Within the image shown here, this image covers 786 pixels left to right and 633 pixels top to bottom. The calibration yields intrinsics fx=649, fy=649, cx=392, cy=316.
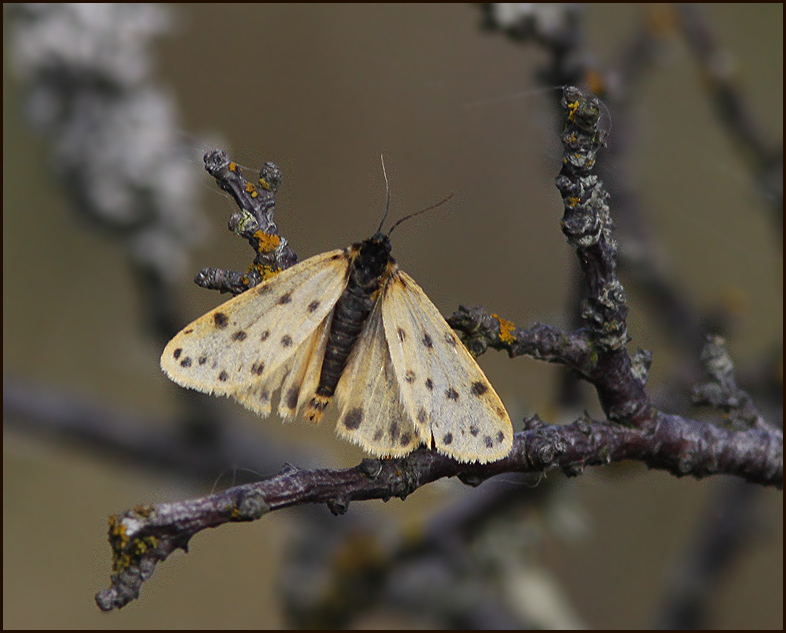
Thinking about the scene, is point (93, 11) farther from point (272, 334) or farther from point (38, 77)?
point (272, 334)

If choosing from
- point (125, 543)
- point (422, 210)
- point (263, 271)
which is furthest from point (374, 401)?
point (125, 543)

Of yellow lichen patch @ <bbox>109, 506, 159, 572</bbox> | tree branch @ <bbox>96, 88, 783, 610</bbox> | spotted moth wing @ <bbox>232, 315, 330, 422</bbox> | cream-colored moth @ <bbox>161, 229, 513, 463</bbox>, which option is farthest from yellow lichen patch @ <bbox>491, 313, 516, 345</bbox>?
yellow lichen patch @ <bbox>109, 506, 159, 572</bbox>

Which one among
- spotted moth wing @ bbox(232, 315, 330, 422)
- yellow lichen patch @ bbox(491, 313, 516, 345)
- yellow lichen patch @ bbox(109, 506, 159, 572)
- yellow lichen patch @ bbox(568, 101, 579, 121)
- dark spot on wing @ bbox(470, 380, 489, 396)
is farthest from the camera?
spotted moth wing @ bbox(232, 315, 330, 422)

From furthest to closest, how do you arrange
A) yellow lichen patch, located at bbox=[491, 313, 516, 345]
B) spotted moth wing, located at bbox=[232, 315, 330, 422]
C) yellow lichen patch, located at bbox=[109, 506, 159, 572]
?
1. spotted moth wing, located at bbox=[232, 315, 330, 422]
2. yellow lichen patch, located at bbox=[491, 313, 516, 345]
3. yellow lichen patch, located at bbox=[109, 506, 159, 572]

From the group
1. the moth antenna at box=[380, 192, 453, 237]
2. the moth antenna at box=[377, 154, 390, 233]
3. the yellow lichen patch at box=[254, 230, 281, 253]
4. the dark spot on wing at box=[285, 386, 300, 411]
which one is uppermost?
the moth antenna at box=[377, 154, 390, 233]

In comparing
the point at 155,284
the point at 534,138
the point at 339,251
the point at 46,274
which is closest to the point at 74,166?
the point at 155,284

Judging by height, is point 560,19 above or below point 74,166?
below

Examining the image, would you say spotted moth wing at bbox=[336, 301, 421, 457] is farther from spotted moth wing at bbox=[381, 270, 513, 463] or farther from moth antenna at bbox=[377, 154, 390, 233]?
moth antenna at bbox=[377, 154, 390, 233]
